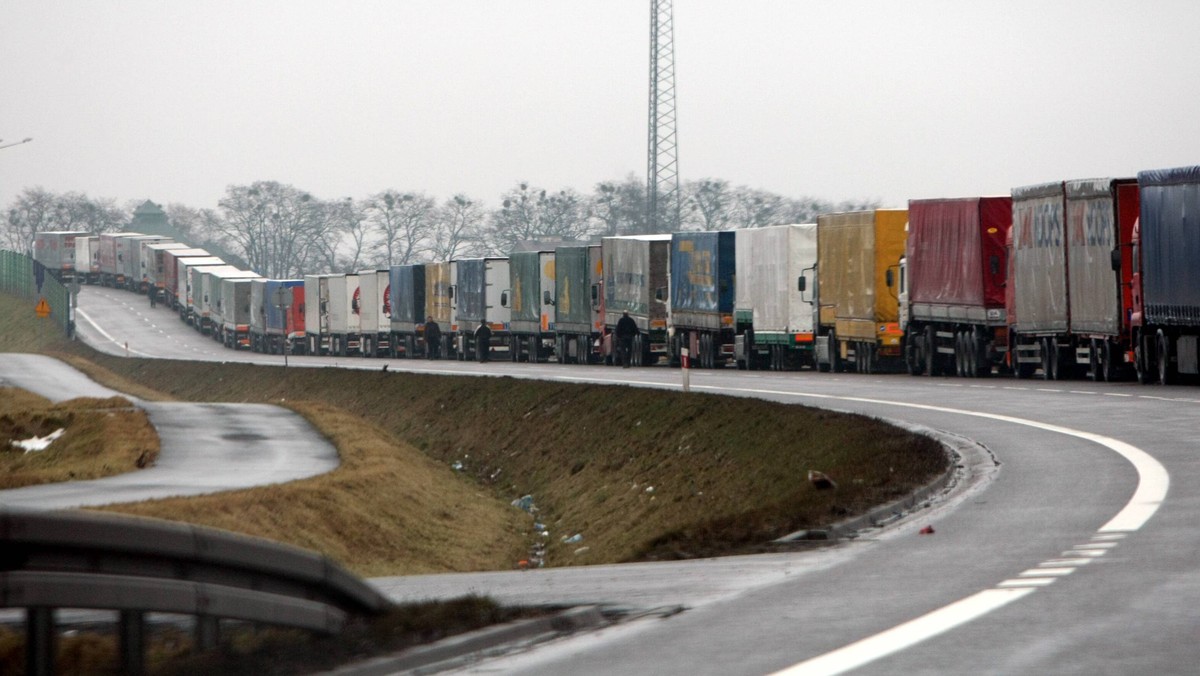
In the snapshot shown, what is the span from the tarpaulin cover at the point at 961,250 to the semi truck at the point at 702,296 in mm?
11067

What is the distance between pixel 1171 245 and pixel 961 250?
9.65 metres

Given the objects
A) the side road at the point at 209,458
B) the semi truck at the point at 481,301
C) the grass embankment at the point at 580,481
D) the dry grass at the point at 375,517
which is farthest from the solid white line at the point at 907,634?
the semi truck at the point at 481,301

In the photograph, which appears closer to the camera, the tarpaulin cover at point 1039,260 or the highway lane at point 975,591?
the highway lane at point 975,591

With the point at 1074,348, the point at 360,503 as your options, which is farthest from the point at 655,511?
the point at 1074,348

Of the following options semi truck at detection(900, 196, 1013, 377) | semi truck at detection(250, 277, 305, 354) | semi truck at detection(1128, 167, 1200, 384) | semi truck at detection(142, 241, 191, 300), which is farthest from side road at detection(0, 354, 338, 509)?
semi truck at detection(142, 241, 191, 300)

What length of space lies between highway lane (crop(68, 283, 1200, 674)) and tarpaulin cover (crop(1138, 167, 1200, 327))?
11434mm

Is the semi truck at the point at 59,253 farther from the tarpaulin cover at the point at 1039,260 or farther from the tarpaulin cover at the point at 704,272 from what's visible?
the tarpaulin cover at the point at 1039,260

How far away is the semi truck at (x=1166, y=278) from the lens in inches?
1130

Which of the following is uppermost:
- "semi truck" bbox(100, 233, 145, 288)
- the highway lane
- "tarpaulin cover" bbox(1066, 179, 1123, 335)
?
"semi truck" bbox(100, 233, 145, 288)

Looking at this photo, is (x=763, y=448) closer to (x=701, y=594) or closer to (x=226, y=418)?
(x=701, y=594)

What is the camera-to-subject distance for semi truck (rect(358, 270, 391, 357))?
8588 cm

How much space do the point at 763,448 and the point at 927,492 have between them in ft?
39.0

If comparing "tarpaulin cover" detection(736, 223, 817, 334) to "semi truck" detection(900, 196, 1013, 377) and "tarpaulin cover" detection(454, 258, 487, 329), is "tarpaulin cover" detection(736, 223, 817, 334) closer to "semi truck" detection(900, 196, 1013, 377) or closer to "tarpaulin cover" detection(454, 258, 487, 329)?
"semi truck" detection(900, 196, 1013, 377)

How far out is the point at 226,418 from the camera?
155 ft
